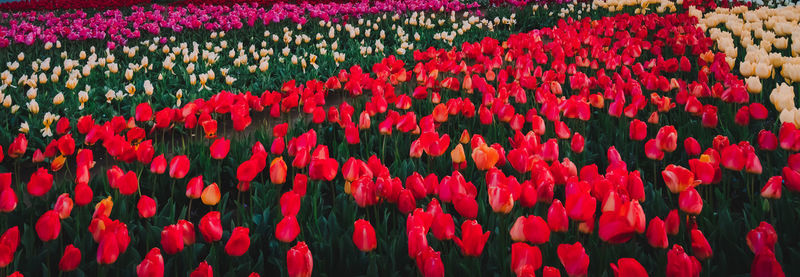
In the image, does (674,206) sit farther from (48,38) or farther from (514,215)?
(48,38)

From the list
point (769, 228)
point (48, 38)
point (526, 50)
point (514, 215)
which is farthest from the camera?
point (48, 38)

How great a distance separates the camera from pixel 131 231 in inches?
94.9

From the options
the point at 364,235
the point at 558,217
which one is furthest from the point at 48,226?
the point at 558,217

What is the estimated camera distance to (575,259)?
1.55 m

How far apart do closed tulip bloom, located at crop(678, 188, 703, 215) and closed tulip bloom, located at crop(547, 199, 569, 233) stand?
0.44 metres

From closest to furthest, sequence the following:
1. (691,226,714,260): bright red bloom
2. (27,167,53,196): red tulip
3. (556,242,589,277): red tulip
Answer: (556,242,589,277): red tulip → (691,226,714,260): bright red bloom → (27,167,53,196): red tulip

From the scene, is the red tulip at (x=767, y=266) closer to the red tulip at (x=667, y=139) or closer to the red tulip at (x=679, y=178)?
the red tulip at (x=679, y=178)

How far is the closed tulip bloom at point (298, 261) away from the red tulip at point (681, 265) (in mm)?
→ 1022

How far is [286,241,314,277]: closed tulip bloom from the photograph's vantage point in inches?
63.7

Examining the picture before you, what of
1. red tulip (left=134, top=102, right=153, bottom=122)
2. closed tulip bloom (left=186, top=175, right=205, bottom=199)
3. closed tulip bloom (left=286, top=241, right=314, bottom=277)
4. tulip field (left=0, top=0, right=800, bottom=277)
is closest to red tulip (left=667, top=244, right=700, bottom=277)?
tulip field (left=0, top=0, right=800, bottom=277)

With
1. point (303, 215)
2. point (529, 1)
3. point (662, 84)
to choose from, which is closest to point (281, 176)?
point (303, 215)

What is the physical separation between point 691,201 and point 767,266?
0.52 m

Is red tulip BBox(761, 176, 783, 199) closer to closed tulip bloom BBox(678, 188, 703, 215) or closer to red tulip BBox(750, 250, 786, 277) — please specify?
closed tulip bloom BBox(678, 188, 703, 215)

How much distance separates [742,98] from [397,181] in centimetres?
272
